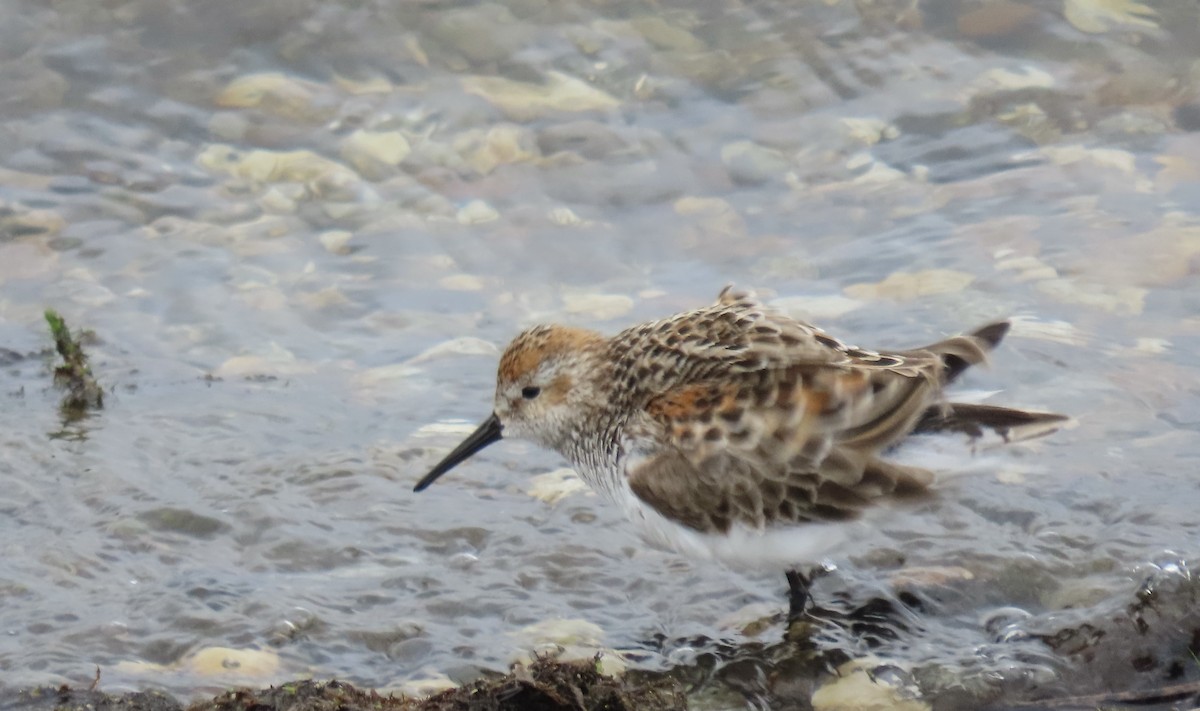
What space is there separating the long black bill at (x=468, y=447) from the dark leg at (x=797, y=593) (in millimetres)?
1393

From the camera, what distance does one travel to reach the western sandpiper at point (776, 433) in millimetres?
4543

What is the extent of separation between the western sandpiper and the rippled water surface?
24cm

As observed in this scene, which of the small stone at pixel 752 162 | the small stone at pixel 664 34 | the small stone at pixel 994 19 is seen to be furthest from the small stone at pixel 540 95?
the small stone at pixel 994 19

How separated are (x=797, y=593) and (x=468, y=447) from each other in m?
1.49

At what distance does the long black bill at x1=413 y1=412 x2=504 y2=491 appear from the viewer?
217 inches

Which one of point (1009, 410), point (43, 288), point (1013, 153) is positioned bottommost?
point (43, 288)

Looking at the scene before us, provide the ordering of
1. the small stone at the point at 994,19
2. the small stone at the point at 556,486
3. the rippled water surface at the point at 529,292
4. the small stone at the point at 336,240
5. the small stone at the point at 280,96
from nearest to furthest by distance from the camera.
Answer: the rippled water surface at the point at 529,292 < the small stone at the point at 556,486 < the small stone at the point at 336,240 < the small stone at the point at 280,96 < the small stone at the point at 994,19

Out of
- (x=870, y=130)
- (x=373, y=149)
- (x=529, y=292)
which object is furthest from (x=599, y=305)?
(x=870, y=130)

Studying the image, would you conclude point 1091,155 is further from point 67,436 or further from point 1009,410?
point 67,436

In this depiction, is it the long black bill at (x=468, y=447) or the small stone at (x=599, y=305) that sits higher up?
the long black bill at (x=468, y=447)

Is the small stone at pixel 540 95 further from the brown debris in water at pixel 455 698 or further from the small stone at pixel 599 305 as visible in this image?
the brown debris in water at pixel 455 698

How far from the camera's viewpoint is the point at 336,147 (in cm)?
839

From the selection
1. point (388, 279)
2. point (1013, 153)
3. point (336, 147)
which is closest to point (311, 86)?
point (336, 147)

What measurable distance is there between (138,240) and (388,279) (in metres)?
1.46
